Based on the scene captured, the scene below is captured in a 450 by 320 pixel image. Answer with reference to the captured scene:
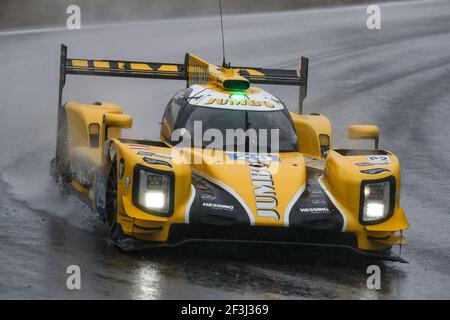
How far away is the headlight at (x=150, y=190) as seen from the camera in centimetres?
868

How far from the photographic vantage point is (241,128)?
33.1 ft

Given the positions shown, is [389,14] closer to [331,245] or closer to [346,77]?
Result: [346,77]

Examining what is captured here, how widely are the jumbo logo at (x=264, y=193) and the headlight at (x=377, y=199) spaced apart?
0.75m

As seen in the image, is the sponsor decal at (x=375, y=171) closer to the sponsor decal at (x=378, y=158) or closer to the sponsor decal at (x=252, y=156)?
the sponsor decal at (x=378, y=158)

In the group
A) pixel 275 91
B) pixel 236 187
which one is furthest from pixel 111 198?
pixel 275 91

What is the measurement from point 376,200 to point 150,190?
1891 millimetres

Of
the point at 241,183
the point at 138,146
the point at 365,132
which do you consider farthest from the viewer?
the point at 365,132

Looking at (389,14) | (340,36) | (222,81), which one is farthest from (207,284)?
(389,14)

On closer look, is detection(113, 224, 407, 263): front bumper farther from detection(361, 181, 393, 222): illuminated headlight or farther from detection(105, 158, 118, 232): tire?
detection(105, 158, 118, 232): tire

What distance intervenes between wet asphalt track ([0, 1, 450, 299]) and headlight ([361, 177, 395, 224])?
1.38 feet

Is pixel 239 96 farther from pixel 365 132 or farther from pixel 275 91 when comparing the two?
pixel 275 91

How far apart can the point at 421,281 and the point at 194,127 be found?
2.64 m

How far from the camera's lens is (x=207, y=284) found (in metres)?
7.88

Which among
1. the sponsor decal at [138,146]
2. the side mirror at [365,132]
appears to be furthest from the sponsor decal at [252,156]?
the side mirror at [365,132]
